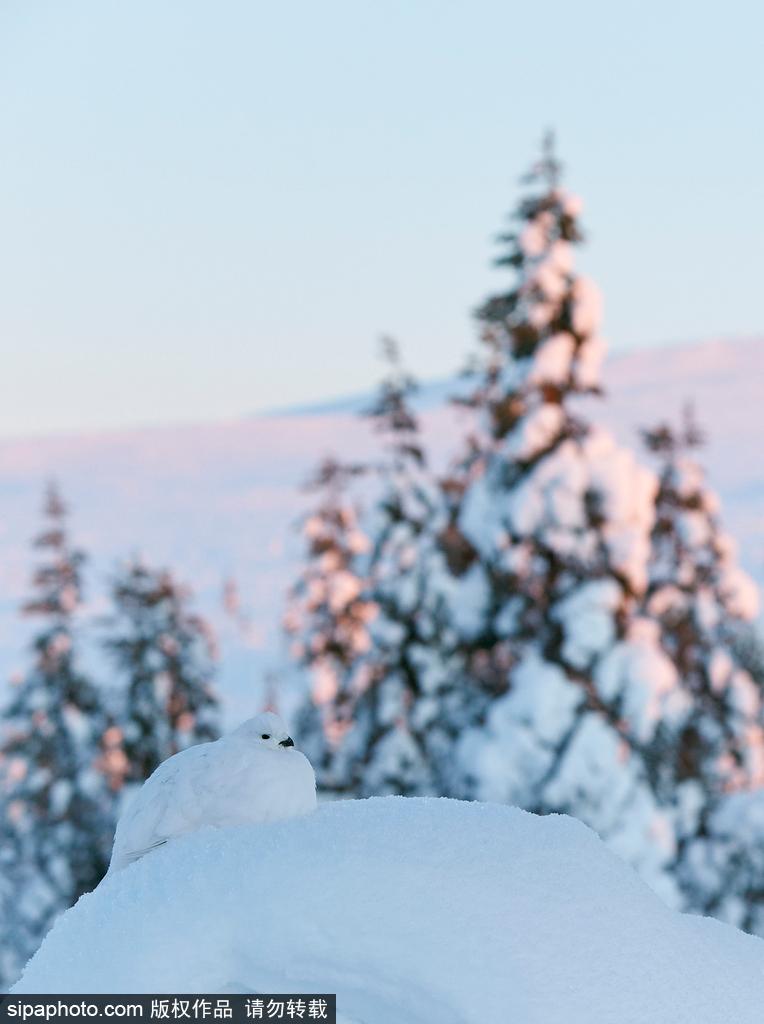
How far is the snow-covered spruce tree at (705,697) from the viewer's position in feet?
55.6

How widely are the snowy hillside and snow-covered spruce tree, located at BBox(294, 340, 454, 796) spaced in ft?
89.1

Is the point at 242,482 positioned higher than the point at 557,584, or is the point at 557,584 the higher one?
the point at 557,584

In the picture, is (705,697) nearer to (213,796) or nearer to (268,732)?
(268,732)

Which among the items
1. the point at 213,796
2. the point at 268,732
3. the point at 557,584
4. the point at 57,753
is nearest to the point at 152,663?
the point at 57,753

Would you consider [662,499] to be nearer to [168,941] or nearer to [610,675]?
[610,675]

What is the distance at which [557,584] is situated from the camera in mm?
16234

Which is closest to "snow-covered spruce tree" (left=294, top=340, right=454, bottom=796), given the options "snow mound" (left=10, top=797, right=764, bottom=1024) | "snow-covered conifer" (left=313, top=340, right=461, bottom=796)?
"snow-covered conifer" (left=313, top=340, right=461, bottom=796)

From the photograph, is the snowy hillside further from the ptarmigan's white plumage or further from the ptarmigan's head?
the ptarmigan's white plumage

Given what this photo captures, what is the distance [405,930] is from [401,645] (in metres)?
15.4

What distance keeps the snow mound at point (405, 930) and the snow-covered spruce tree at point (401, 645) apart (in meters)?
14.0

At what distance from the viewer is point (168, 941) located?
12.1 feet

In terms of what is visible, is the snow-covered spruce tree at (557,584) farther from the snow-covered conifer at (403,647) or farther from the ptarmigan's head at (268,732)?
the ptarmigan's head at (268,732)

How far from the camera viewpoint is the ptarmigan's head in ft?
16.3

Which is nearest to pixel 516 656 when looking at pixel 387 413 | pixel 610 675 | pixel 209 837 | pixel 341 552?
pixel 610 675
